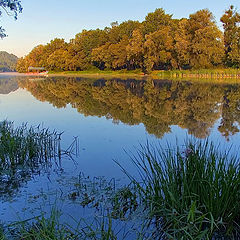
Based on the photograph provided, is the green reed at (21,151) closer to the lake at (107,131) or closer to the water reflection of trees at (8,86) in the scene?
the lake at (107,131)

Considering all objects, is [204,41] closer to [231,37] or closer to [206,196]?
[231,37]

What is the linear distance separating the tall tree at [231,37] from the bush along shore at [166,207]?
48.1 metres

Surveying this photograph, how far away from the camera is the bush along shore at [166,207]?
337 cm

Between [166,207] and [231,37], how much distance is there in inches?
2108

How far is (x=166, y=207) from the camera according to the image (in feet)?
13.5

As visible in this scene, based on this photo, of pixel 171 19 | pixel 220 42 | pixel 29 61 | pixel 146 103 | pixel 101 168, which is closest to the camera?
pixel 101 168

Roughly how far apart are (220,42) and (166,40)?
9.45m

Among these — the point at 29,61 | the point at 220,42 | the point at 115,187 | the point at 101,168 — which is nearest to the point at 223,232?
the point at 115,187

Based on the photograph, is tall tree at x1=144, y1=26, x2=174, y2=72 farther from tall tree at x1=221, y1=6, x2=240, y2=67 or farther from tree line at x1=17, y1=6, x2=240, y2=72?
tall tree at x1=221, y1=6, x2=240, y2=67

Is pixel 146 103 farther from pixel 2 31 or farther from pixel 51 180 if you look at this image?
pixel 51 180

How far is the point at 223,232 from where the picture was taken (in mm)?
3799

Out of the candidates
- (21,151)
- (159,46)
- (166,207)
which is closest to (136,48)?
(159,46)

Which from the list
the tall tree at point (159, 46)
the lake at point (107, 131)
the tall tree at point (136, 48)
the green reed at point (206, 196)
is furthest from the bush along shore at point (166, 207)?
the tall tree at point (136, 48)

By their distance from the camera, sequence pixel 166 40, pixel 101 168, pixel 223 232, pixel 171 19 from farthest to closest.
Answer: pixel 171 19 < pixel 166 40 < pixel 101 168 < pixel 223 232
